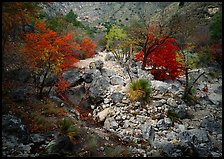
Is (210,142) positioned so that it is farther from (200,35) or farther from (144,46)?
(200,35)

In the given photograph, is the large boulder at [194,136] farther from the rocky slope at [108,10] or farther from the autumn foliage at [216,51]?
the rocky slope at [108,10]

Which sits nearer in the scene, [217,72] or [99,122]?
[99,122]

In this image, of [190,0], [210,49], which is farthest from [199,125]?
[190,0]

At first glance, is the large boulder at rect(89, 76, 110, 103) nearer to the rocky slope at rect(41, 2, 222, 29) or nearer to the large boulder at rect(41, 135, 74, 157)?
the large boulder at rect(41, 135, 74, 157)

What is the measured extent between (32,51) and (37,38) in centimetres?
175

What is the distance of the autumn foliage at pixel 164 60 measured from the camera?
70.1 feet

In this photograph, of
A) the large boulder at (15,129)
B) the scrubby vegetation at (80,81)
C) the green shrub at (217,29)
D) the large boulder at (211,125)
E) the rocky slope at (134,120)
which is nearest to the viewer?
the large boulder at (15,129)

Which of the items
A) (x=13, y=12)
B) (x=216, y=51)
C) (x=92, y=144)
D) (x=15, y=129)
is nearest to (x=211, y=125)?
(x=92, y=144)

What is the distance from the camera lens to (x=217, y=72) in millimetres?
27953

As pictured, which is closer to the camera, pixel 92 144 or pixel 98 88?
pixel 92 144

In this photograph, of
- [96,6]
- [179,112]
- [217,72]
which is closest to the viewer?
[179,112]

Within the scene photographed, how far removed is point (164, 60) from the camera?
847 inches

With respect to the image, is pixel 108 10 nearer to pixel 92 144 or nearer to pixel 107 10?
pixel 107 10

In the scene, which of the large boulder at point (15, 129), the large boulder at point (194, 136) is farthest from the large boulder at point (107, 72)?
the large boulder at point (15, 129)
